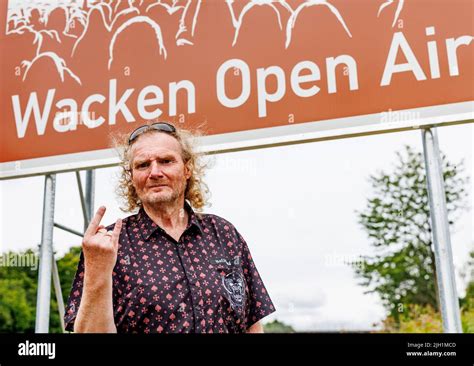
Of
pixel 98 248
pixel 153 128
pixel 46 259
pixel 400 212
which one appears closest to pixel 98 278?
pixel 98 248

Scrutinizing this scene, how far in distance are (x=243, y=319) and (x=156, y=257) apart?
205mm

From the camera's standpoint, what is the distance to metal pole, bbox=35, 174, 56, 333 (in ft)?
4.93

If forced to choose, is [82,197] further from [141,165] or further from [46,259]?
[141,165]

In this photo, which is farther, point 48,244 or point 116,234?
point 48,244

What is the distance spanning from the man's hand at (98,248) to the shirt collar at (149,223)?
0.52 ft

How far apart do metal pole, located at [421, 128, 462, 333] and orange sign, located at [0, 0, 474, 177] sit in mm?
123

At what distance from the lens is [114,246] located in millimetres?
766

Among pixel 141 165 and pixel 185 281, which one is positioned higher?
pixel 141 165

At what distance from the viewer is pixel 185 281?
2.90ft

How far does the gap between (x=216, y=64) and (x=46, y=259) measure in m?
0.81

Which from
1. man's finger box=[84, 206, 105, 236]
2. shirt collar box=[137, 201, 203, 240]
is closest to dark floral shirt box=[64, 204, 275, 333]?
shirt collar box=[137, 201, 203, 240]

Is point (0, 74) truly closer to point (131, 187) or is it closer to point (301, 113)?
point (131, 187)

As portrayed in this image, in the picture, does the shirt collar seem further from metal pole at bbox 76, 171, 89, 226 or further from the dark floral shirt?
metal pole at bbox 76, 171, 89, 226

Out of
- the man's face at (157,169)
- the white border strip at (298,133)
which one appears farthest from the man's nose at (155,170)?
the white border strip at (298,133)
